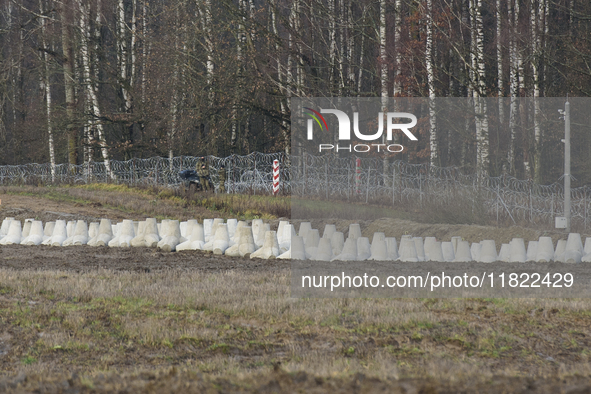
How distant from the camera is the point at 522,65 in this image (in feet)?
85.8

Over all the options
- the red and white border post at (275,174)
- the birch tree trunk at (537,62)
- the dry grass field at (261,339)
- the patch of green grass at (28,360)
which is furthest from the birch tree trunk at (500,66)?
the patch of green grass at (28,360)

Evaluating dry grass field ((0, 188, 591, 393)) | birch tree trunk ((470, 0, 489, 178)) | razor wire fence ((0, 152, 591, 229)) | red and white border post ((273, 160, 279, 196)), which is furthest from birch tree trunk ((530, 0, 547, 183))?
dry grass field ((0, 188, 591, 393))

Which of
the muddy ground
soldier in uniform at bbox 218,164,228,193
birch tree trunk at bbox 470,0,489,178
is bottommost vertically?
the muddy ground

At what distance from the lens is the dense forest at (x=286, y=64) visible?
26.5 m

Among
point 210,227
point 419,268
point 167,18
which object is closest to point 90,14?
point 167,18

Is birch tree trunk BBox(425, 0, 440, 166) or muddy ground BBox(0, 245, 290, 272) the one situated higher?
birch tree trunk BBox(425, 0, 440, 166)

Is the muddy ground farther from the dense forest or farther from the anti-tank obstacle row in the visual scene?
the dense forest

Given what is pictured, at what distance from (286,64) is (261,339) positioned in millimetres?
26916

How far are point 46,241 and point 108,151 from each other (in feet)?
63.8

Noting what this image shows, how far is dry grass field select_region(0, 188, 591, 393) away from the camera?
16.8 ft

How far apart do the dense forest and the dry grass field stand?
12807 mm

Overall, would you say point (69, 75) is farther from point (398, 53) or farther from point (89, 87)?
point (398, 53)

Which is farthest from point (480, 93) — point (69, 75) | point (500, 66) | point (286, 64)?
point (69, 75)

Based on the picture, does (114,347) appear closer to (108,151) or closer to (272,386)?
(272,386)
